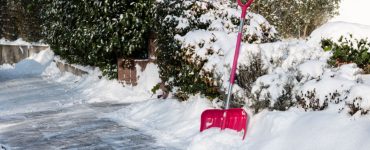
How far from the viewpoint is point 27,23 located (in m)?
34.1

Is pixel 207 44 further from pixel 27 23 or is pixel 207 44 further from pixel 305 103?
pixel 27 23

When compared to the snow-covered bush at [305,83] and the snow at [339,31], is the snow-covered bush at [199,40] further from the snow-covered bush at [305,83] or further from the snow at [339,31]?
the snow at [339,31]

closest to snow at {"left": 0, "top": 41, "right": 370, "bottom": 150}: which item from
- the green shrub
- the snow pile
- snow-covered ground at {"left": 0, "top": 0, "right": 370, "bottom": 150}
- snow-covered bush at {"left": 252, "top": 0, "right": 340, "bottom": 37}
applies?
snow-covered ground at {"left": 0, "top": 0, "right": 370, "bottom": 150}

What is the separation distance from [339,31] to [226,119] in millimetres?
2367

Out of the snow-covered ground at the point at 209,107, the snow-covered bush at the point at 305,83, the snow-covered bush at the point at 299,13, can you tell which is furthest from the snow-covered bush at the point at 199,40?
the snow-covered bush at the point at 299,13

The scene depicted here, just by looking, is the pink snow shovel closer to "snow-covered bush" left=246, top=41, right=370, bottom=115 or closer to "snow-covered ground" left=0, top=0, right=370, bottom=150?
"snow-covered ground" left=0, top=0, right=370, bottom=150

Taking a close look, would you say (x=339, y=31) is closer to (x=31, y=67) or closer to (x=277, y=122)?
(x=277, y=122)

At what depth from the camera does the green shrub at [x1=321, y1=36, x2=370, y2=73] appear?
617 cm

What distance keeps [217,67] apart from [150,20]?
4394 mm

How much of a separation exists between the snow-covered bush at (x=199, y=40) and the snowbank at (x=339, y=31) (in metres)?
1.50

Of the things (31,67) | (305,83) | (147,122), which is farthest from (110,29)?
(31,67)

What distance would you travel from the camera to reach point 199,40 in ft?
27.1

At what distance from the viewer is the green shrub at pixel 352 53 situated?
6168 mm

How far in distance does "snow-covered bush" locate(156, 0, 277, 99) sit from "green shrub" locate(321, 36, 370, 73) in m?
1.80
